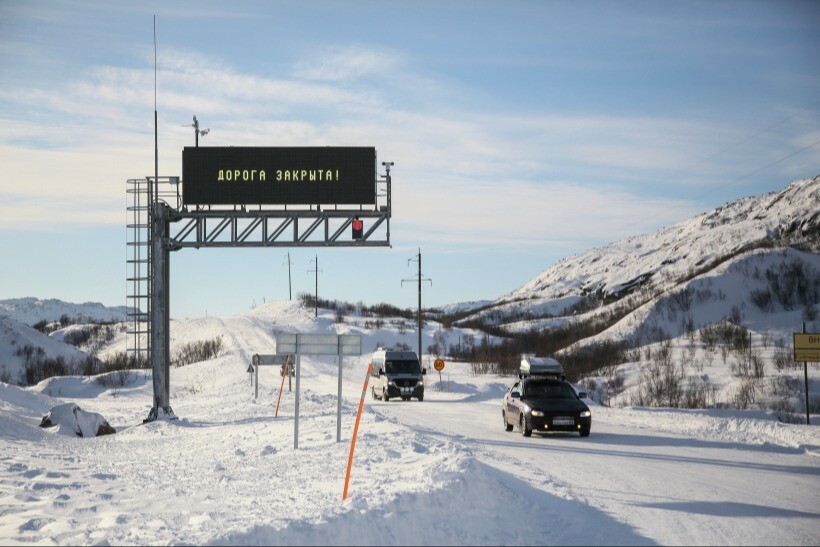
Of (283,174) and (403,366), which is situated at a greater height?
(283,174)

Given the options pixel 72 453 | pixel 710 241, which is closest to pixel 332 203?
pixel 72 453

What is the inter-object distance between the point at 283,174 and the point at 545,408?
474 inches

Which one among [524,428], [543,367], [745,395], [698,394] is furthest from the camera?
[698,394]

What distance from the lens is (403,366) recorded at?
44000 mm

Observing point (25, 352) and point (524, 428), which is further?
point (25, 352)

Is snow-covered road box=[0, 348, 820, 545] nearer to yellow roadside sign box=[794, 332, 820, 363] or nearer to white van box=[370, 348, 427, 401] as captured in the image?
yellow roadside sign box=[794, 332, 820, 363]

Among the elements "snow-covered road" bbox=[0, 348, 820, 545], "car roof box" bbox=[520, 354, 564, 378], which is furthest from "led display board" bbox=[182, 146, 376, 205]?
"car roof box" bbox=[520, 354, 564, 378]

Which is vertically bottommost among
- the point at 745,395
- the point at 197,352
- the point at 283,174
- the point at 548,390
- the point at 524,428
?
the point at 745,395

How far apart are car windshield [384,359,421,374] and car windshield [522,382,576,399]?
19.0 meters

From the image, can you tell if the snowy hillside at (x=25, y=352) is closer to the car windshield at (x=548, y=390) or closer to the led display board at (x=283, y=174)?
the led display board at (x=283, y=174)

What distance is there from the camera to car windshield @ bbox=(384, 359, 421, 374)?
4381cm

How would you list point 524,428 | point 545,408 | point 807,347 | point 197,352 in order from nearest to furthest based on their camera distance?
point 545,408
point 524,428
point 807,347
point 197,352

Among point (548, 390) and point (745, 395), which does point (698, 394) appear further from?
point (548, 390)

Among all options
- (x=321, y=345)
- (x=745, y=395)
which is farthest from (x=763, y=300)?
(x=321, y=345)
